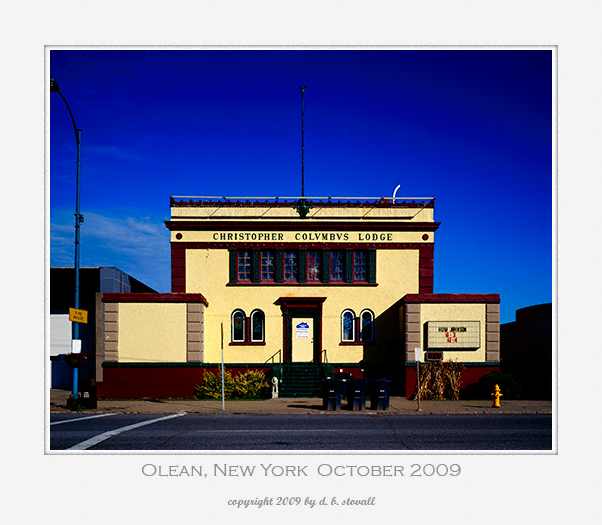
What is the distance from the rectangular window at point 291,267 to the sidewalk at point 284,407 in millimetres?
5774

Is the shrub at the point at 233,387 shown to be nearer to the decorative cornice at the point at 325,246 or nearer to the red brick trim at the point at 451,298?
the decorative cornice at the point at 325,246

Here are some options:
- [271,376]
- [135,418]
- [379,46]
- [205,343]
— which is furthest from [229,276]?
[379,46]

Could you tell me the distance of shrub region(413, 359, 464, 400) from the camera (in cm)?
2266

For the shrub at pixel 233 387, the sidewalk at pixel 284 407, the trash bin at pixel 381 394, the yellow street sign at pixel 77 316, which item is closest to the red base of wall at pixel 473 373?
the sidewalk at pixel 284 407

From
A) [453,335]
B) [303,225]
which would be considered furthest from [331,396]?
[303,225]

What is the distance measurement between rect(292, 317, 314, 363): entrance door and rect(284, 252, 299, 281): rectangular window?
6.23 ft

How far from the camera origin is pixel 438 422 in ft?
52.4

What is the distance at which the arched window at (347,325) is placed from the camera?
2541 centimetres

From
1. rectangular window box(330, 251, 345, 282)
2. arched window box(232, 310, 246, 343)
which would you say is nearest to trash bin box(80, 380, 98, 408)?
arched window box(232, 310, 246, 343)

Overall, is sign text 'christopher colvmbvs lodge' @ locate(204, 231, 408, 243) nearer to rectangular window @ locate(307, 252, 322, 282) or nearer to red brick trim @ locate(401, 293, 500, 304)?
rectangular window @ locate(307, 252, 322, 282)

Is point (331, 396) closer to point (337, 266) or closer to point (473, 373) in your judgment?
Result: point (473, 373)

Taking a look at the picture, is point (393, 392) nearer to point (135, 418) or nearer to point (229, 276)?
point (229, 276)

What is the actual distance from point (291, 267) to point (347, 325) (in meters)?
3.63

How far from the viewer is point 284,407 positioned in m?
19.7
